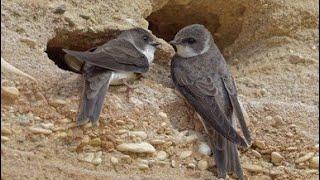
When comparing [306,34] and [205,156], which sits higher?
[306,34]

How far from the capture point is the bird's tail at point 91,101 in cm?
294

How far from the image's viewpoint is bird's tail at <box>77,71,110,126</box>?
2.94 m

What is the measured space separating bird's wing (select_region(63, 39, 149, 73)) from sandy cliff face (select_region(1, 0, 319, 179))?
0.26 feet

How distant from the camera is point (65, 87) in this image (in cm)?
307

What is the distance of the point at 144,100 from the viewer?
125 inches

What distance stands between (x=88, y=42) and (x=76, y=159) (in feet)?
2.50

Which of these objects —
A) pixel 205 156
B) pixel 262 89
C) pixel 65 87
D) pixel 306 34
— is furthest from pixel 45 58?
pixel 306 34

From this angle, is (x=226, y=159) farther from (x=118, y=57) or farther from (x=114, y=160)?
(x=118, y=57)

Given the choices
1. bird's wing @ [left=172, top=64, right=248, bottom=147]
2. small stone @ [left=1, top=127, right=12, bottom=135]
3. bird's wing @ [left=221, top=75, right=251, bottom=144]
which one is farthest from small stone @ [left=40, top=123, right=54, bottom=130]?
bird's wing @ [left=221, top=75, right=251, bottom=144]

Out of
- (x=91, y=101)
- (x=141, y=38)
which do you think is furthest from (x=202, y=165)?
(x=141, y=38)

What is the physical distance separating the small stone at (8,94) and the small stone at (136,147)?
0.39 meters

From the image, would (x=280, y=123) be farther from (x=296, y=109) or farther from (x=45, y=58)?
(x=45, y=58)

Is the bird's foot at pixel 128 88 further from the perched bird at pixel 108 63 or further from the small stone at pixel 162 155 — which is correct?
the small stone at pixel 162 155

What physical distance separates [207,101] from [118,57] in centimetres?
37
